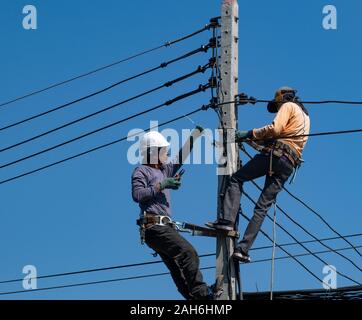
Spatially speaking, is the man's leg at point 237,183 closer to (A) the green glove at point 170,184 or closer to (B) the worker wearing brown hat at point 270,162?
(B) the worker wearing brown hat at point 270,162

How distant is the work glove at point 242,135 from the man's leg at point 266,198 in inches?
16.9

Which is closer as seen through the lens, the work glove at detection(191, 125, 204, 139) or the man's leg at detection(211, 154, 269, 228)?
the man's leg at detection(211, 154, 269, 228)

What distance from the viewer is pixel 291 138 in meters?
15.0

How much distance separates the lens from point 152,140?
48.4ft

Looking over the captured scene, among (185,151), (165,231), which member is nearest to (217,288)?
(165,231)

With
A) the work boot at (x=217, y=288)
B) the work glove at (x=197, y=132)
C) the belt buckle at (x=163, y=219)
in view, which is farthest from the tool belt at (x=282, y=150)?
the work boot at (x=217, y=288)

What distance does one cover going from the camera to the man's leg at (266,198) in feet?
48.4

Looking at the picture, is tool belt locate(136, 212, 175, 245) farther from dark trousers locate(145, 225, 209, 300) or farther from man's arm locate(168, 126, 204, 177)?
man's arm locate(168, 126, 204, 177)

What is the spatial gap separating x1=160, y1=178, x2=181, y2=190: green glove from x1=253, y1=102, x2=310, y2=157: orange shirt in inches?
48.2

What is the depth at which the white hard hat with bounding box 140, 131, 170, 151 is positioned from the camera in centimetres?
1475

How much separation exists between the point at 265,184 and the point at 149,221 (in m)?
1.56

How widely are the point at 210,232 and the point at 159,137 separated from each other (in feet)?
4.25

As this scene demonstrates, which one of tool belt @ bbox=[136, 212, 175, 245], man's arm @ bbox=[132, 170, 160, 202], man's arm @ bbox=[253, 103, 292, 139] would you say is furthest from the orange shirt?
tool belt @ bbox=[136, 212, 175, 245]

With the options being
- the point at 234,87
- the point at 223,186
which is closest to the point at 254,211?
the point at 223,186
